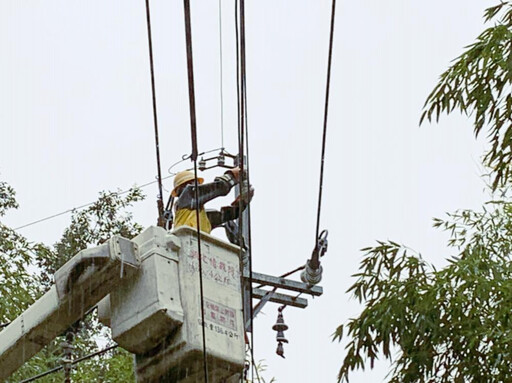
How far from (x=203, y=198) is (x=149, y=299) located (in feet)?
3.22

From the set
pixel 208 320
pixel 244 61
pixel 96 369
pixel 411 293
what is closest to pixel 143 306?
pixel 208 320

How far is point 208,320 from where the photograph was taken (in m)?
6.02

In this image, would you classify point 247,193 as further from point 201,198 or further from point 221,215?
point 221,215

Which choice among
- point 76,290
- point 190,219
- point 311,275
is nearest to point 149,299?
point 76,290

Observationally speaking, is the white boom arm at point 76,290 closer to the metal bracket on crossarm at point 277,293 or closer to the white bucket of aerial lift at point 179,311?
the white bucket of aerial lift at point 179,311

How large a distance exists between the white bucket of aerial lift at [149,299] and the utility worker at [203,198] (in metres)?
0.53

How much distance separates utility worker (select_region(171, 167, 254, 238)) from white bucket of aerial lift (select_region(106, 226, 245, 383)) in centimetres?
50

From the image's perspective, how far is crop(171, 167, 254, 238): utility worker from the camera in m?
6.79

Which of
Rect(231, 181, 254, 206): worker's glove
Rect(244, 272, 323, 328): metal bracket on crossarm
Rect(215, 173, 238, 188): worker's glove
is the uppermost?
Rect(215, 173, 238, 188): worker's glove

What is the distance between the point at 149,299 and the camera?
19.7 ft

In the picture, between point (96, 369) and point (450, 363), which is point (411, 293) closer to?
point (450, 363)

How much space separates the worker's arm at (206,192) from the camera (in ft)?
22.3

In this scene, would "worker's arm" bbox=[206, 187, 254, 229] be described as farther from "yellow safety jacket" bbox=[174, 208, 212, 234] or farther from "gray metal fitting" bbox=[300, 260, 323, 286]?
"gray metal fitting" bbox=[300, 260, 323, 286]

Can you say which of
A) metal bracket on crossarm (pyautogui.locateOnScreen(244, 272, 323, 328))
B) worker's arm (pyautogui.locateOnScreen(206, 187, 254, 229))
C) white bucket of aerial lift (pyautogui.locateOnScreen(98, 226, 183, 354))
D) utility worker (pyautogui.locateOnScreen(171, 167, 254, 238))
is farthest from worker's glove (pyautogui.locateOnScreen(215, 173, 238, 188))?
white bucket of aerial lift (pyautogui.locateOnScreen(98, 226, 183, 354))
